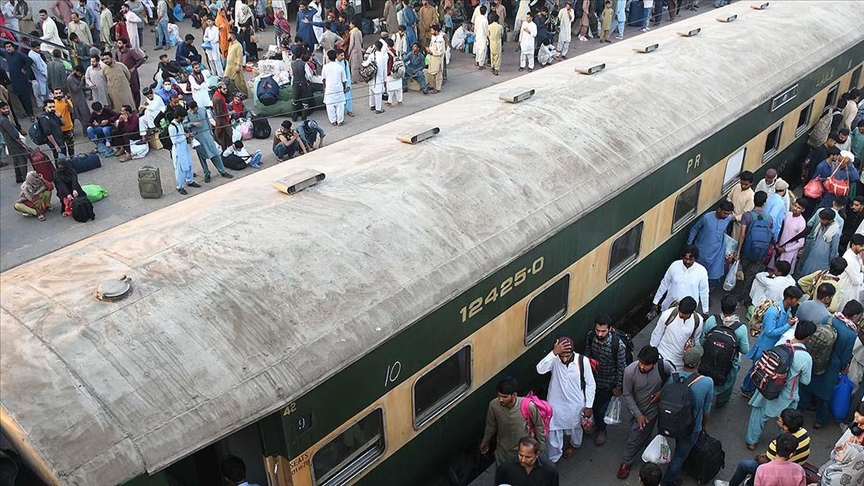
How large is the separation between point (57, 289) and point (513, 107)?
202 inches

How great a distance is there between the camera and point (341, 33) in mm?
20844

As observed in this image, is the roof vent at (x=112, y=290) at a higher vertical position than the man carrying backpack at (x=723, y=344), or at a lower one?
higher

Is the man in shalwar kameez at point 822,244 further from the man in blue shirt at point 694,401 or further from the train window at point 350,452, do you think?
the train window at point 350,452

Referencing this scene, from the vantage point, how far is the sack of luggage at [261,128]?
51.2 ft

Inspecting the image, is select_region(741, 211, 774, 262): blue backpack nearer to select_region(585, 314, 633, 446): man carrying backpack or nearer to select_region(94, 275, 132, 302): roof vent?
select_region(585, 314, 633, 446): man carrying backpack

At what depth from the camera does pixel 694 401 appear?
23.4 feet

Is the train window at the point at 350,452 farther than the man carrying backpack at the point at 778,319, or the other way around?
the man carrying backpack at the point at 778,319

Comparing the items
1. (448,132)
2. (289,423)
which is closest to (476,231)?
(448,132)

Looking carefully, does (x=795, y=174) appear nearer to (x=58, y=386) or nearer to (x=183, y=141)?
(x=183, y=141)

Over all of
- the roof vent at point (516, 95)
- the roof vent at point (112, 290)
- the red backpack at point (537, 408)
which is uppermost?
the roof vent at point (112, 290)

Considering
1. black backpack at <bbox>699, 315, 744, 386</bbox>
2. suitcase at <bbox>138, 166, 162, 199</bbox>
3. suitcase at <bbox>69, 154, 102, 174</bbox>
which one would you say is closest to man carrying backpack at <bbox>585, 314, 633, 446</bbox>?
black backpack at <bbox>699, 315, 744, 386</bbox>

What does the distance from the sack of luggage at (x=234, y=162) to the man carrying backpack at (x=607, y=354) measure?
906cm

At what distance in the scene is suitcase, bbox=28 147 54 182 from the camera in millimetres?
12648

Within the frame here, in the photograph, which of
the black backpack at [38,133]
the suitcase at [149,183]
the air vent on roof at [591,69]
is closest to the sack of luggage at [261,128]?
the suitcase at [149,183]
